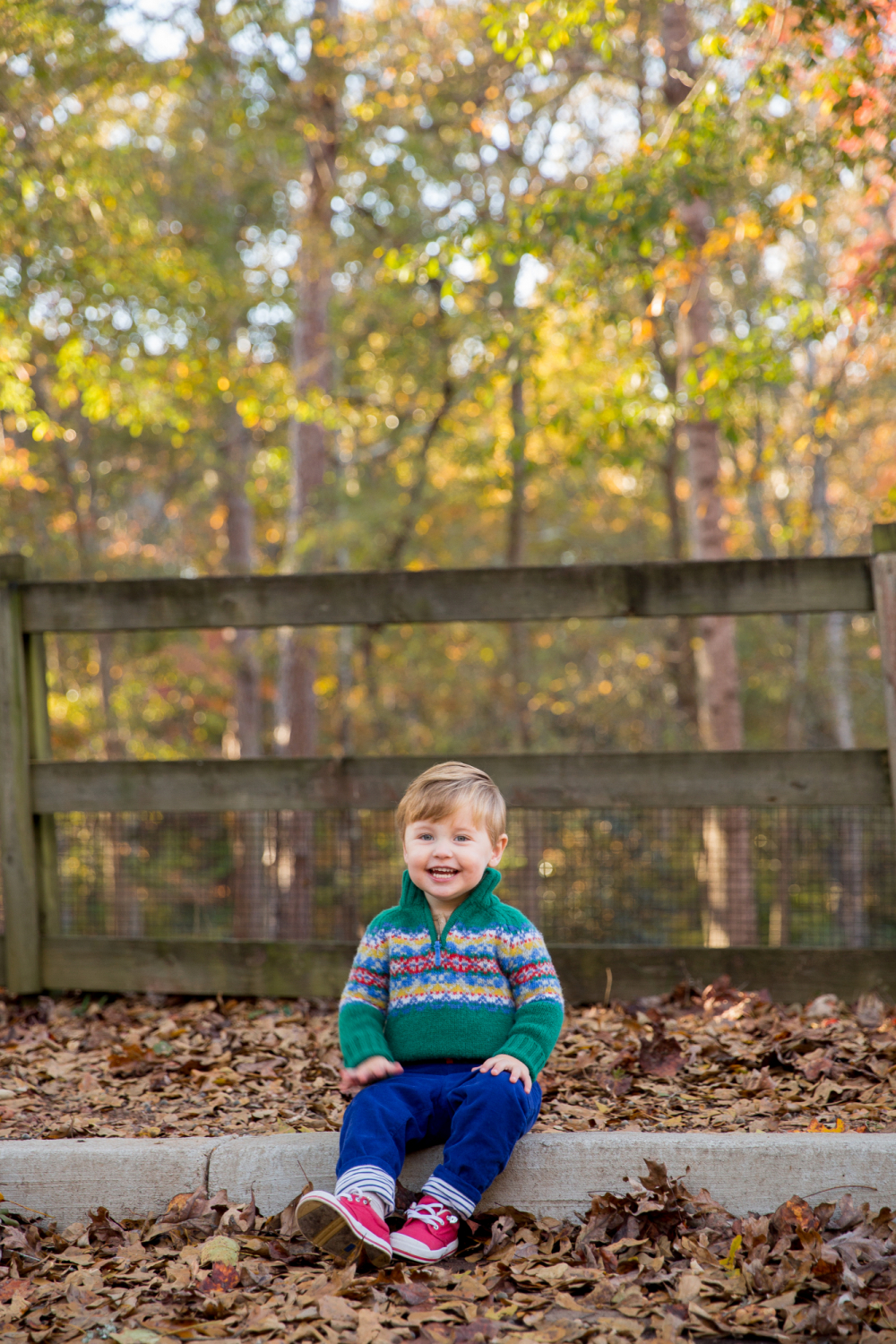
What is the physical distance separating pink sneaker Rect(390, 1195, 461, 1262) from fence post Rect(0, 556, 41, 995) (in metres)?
2.54

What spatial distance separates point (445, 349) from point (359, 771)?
1056 centimetres

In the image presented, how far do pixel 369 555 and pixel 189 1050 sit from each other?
380 inches

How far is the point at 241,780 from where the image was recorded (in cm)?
431

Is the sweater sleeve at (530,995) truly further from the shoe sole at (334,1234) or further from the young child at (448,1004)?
the shoe sole at (334,1234)

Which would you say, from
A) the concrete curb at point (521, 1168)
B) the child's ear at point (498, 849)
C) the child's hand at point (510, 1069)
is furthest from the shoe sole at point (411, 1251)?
Answer: the child's ear at point (498, 849)

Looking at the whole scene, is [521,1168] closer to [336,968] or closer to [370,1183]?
[370,1183]

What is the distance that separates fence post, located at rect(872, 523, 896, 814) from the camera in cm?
399

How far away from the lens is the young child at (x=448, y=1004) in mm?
2592

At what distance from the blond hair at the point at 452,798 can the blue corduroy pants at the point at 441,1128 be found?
0.65m

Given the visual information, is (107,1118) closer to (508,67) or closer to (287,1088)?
(287,1088)

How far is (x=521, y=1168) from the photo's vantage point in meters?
2.70

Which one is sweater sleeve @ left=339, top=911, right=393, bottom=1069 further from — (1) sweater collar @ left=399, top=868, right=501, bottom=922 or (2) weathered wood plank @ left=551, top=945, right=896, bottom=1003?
(2) weathered wood plank @ left=551, top=945, right=896, bottom=1003

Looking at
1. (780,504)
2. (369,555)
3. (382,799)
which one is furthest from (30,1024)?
(780,504)

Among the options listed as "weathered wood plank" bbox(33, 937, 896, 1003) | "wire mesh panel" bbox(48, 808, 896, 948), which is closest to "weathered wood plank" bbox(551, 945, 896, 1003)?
"weathered wood plank" bbox(33, 937, 896, 1003)
